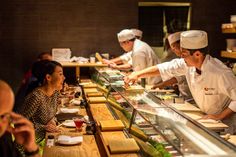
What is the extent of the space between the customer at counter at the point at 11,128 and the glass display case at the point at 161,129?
90 cm

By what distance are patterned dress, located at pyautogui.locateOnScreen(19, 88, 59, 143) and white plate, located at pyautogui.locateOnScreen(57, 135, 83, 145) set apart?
356mm

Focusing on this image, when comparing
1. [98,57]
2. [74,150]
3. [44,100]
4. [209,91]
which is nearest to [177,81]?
[209,91]

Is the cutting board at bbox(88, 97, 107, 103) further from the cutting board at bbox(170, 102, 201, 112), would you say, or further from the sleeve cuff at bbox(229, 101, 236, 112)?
the sleeve cuff at bbox(229, 101, 236, 112)

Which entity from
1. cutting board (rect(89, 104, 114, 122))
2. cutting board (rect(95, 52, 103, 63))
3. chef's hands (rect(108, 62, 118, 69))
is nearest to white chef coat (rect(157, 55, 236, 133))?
cutting board (rect(89, 104, 114, 122))

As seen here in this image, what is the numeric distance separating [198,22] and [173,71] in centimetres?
425

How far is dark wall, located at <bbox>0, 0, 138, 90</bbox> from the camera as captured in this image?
8383mm

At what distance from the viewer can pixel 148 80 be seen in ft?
22.2

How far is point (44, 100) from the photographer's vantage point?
3920mm

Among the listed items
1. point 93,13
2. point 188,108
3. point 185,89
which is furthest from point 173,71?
point 93,13

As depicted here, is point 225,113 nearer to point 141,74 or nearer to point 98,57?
point 141,74

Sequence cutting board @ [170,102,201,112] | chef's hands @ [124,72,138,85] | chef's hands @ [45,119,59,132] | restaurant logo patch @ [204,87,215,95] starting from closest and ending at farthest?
chef's hands @ [45,119,59,132] → restaurant logo patch @ [204,87,215,95] → cutting board @ [170,102,201,112] → chef's hands @ [124,72,138,85]

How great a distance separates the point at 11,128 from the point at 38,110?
6.12ft

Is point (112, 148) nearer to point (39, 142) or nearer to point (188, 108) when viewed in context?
point (39, 142)

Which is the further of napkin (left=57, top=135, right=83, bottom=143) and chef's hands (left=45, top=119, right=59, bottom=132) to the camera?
chef's hands (left=45, top=119, right=59, bottom=132)
